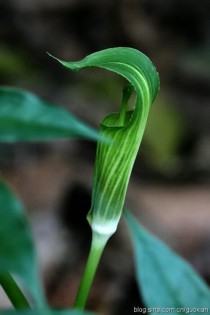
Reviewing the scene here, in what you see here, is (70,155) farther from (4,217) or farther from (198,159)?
(4,217)

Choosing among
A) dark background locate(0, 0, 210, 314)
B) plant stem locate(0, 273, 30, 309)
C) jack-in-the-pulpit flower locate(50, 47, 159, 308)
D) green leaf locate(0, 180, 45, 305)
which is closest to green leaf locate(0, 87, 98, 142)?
green leaf locate(0, 180, 45, 305)

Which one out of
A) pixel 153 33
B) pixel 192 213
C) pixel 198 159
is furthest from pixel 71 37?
pixel 192 213

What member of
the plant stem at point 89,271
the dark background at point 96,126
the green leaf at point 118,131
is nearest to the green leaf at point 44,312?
Answer: the green leaf at point 118,131

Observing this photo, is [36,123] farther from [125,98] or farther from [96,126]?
[96,126]

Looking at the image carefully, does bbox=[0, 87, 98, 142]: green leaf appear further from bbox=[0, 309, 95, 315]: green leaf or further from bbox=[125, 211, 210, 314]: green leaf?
bbox=[125, 211, 210, 314]: green leaf

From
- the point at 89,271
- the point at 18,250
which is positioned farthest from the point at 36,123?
the point at 89,271

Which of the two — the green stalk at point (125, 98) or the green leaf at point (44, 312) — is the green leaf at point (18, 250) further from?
the green stalk at point (125, 98)
